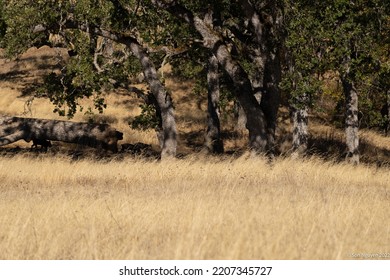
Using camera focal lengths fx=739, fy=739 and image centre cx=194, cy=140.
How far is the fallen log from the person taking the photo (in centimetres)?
3077

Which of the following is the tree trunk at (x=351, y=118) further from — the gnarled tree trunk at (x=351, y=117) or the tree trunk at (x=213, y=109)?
the tree trunk at (x=213, y=109)

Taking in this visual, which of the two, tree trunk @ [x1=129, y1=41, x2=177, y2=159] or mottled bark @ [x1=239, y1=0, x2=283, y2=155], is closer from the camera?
mottled bark @ [x1=239, y1=0, x2=283, y2=155]

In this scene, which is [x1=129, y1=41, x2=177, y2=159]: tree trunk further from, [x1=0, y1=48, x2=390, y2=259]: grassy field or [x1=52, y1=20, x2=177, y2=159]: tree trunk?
[x1=0, y1=48, x2=390, y2=259]: grassy field

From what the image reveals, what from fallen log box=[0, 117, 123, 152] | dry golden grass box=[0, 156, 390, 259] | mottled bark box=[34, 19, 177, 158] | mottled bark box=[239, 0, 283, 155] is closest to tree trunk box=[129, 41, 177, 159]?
mottled bark box=[34, 19, 177, 158]

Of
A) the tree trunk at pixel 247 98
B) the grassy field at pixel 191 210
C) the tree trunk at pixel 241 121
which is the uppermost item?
the tree trunk at pixel 247 98

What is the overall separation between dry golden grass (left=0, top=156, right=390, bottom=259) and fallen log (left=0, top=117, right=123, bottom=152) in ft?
37.6

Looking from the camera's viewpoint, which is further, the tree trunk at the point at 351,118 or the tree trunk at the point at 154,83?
the tree trunk at the point at 351,118

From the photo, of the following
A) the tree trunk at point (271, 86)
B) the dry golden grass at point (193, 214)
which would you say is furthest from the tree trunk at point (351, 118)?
the dry golden grass at point (193, 214)

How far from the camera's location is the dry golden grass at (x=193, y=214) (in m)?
9.69

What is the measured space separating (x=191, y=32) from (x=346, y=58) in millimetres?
5307

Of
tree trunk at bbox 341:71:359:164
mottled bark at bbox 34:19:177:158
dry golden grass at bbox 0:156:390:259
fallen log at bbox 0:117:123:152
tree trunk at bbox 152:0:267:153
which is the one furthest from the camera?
fallen log at bbox 0:117:123:152

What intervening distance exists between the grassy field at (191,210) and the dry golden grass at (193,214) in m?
0.02

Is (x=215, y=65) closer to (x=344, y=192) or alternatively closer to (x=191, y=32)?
(x=191, y=32)

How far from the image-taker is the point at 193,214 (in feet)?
38.2
